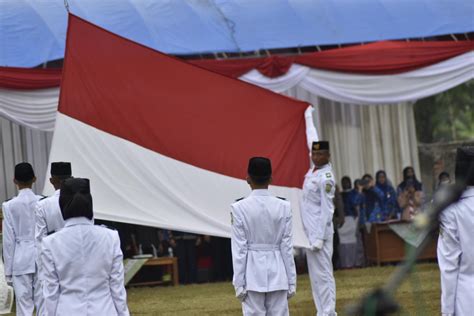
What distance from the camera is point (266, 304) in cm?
836

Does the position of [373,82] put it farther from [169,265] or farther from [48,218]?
[48,218]

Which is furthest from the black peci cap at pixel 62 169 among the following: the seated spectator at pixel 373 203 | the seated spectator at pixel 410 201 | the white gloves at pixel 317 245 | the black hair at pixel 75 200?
the seated spectator at pixel 410 201

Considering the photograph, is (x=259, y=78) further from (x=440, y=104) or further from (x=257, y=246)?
(x=440, y=104)

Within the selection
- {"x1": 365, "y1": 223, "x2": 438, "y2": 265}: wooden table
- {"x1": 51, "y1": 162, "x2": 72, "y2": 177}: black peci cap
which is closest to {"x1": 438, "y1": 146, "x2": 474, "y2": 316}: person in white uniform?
{"x1": 51, "y1": 162, "x2": 72, "y2": 177}: black peci cap

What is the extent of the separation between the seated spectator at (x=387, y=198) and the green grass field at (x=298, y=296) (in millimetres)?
1027

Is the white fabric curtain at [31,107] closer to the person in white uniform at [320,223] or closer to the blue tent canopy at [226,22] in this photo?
the blue tent canopy at [226,22]

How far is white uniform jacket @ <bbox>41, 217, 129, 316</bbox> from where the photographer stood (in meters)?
6.64

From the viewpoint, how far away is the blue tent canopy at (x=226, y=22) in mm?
14742

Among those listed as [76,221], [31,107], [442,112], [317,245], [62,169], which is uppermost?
[442,112]

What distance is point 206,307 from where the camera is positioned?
1275 centimetres

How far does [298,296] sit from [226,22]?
15.4ft

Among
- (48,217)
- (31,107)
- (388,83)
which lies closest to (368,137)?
(388,83)

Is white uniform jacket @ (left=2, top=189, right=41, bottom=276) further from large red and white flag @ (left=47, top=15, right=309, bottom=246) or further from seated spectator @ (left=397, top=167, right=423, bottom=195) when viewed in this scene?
seated spectator @ (left=397, top=167, right=423, bottom=195)

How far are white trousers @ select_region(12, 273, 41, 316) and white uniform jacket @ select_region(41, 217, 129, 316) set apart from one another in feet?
12.5
